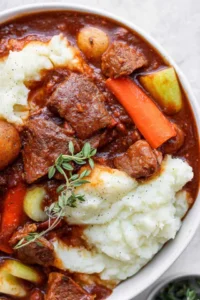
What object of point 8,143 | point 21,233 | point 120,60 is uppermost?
point 120,60

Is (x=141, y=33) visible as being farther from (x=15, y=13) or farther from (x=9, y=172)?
(x=9, y=172)

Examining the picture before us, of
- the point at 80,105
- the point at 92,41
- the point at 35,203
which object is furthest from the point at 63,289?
the point at 92,41

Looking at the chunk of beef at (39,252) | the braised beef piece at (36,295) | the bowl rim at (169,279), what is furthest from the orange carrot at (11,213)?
the bowl rim at (169,279)

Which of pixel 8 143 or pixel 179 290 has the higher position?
pixel 8 143

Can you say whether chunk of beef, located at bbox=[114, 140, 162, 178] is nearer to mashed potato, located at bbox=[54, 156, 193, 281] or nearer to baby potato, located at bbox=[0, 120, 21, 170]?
mashed potato, located at bbox=[54, 156, 193, 281]

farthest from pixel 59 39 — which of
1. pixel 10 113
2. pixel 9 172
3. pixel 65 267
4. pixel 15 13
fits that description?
pixel 65 267

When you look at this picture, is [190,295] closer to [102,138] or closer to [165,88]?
[102,138]

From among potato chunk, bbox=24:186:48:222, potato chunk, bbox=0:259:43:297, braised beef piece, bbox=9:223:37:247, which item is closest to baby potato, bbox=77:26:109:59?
potato chunk, bbox=24:186:48:222
